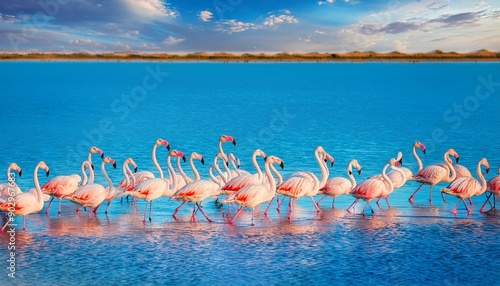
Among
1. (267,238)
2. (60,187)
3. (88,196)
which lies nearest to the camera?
(267,238)

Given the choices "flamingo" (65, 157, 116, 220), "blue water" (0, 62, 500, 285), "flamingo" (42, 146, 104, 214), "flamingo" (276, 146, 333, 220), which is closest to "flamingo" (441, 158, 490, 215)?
"blue water" (0, 62, 500, 285)

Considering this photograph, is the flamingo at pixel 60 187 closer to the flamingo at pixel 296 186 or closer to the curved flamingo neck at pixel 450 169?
the flamingo at pixel 296 186

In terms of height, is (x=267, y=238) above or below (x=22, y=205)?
below

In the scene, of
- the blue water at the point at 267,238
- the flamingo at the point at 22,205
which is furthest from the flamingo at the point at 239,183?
the flamingo at the point at 22,205

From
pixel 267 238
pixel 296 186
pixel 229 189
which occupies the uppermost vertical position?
pixel 296 186

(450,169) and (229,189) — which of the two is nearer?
(229,189)

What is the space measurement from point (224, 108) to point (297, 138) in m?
18.7

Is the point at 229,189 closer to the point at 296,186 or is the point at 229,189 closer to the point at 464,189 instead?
the point at 296,186

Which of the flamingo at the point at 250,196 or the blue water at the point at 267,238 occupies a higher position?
the flamingo at the point at 250,196

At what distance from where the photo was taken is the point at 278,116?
41.2 metres

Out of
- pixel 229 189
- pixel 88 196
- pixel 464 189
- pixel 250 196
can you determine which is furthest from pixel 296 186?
pixel 88 196

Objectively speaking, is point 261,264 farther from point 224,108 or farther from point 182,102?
point 182,102

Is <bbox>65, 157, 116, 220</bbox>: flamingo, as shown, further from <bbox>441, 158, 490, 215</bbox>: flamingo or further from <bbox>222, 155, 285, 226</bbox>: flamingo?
<bbox>441, 158, 490, 215</bbox>: flamingo

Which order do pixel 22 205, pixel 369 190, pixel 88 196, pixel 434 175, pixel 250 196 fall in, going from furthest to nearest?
pixel 434 175, pixel 369 190, pixel 88 196, pixel 250 196, pixel 22 205
